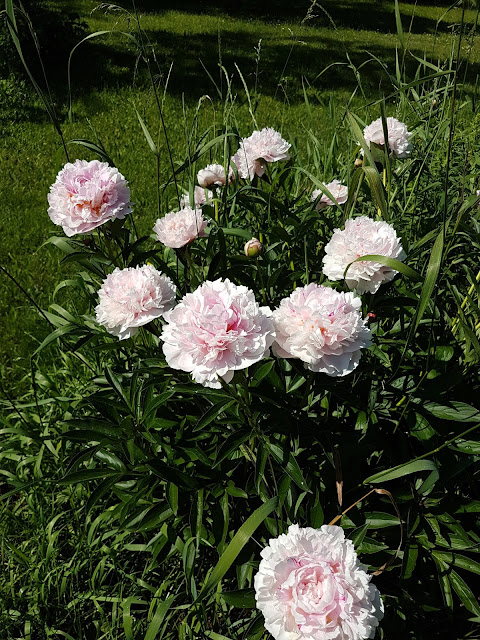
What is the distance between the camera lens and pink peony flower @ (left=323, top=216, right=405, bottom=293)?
131 cm

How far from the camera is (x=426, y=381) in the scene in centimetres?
156

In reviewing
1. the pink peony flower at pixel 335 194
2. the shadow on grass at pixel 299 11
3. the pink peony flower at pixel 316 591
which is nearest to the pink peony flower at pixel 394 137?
the pink peony flower at pixel 335 194

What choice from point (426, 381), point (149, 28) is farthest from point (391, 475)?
point (149, 28)

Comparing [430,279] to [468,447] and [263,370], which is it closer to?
[263,370]

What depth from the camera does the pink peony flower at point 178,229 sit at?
1611 mm

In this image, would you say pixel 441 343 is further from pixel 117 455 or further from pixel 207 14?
pixel 207 14

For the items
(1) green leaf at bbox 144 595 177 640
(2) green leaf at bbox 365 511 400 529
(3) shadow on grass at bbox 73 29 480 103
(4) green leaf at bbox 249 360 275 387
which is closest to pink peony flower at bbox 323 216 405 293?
(4) green leaf at bbox 249 360 275 387

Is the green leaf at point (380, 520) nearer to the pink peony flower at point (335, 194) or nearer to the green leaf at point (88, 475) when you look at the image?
the green leaf at point (88, 475)

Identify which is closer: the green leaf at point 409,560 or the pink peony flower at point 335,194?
the green leaf at point 409,560

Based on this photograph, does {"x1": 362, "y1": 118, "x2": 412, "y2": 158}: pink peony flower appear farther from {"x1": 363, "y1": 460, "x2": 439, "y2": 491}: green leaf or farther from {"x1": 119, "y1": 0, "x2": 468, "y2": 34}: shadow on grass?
{"x1": 119, "y1": 0, "x2": 468, "y2": 34}: shadow on grass

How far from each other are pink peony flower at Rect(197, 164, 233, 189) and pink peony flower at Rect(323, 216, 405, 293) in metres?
0.66

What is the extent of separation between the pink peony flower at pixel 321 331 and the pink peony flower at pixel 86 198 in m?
0.60

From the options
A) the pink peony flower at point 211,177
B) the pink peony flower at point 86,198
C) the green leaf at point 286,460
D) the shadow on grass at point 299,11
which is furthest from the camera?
the shadow on grass at point 299,11

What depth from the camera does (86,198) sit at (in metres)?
1.50
